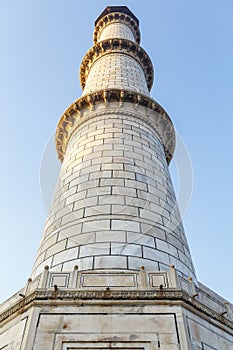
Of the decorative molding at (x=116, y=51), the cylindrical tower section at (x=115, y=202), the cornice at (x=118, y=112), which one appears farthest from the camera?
the decorative molding at (x=116, y=51)

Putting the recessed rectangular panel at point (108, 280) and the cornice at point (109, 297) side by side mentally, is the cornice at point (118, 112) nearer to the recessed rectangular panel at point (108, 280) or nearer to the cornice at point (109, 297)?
the recessed rectangular panel at point (108, 280)

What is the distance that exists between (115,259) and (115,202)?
1.60m

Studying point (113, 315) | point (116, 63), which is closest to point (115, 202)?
point (113, 315)

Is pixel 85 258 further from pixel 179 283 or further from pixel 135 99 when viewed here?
pixel 135 99

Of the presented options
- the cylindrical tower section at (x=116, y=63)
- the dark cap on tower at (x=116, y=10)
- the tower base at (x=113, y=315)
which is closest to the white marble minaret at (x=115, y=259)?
the tower base at (x=113, y=315)

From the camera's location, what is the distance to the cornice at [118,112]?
11805 millimetres

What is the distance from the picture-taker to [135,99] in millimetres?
11922

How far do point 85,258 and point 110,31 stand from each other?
57.5ft

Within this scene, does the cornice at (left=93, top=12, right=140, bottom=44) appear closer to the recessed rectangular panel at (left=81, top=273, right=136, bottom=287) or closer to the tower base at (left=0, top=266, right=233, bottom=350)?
the recessed rectangular panel at (left=81, top=273, right=136, bottom=287)

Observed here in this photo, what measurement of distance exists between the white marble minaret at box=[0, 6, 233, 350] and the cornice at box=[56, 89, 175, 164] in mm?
46

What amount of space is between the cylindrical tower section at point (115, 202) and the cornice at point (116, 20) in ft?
43.1

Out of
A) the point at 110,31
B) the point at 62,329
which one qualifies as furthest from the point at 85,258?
the point at 110,31

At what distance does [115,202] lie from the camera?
7480 millimetres

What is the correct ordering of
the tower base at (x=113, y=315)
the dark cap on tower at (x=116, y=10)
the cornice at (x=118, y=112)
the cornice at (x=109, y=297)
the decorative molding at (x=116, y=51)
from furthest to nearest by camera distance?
the dark cap on tower at (x=116, y=10), the decorative molding at (x=116, y=51), the cornice at (x=118, y=112), the cornice at (x=109, y=297), the tower base at (x=113, y=315)
